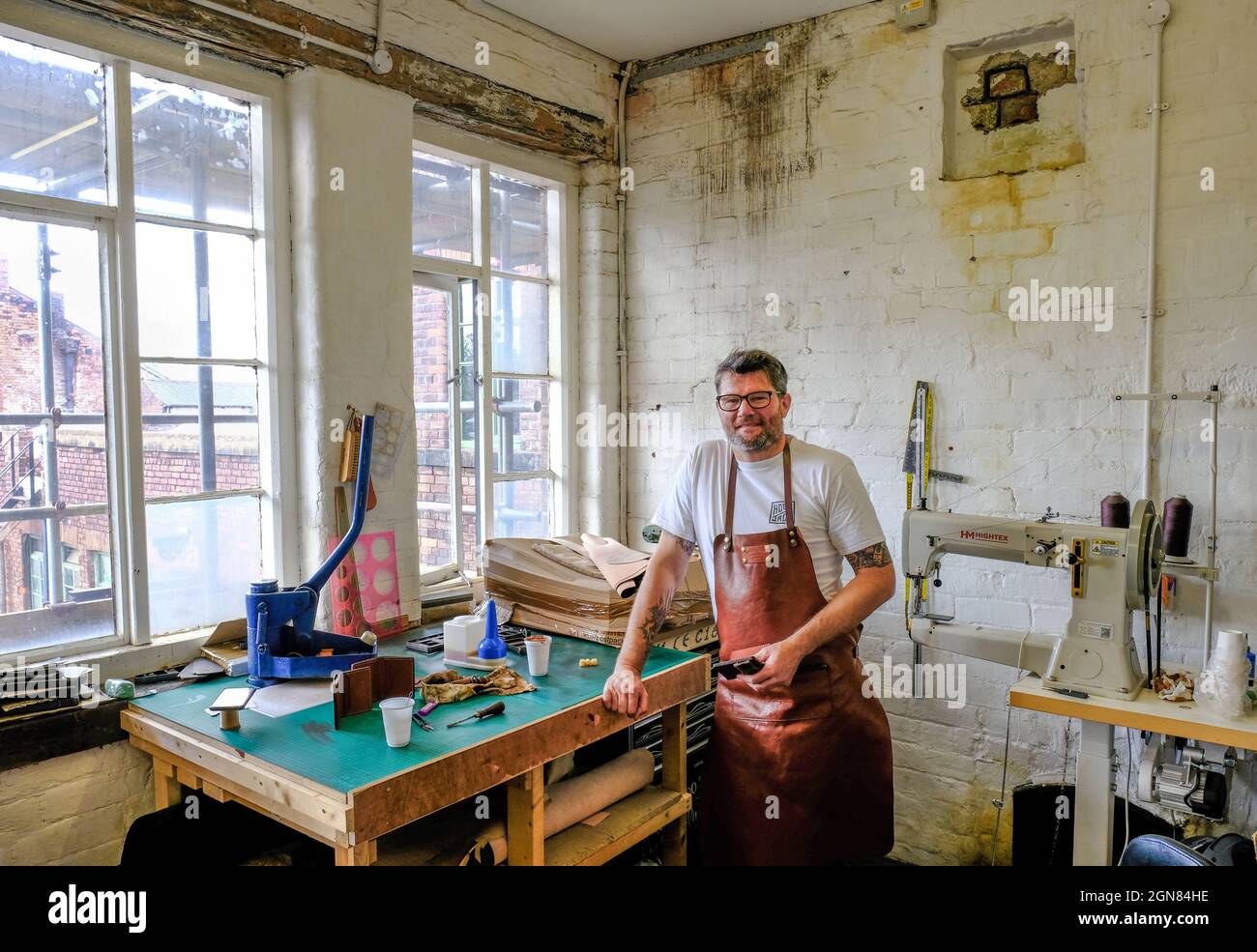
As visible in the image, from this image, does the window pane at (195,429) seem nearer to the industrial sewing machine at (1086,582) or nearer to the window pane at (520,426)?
the window pane at (520,426)

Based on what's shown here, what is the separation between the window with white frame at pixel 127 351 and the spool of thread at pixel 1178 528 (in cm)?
282

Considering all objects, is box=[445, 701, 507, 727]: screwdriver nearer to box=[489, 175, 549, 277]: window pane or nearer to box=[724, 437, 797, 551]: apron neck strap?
box=[724, 437, 797, 551]: apron neck strap

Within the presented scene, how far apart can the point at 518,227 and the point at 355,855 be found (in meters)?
2.83

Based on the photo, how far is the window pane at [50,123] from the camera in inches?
93.7

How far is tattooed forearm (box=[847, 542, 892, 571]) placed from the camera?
258 cm

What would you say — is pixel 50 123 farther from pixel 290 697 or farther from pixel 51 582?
pixel 290 697

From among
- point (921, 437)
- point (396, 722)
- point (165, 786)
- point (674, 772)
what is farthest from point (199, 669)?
point (921, 437)

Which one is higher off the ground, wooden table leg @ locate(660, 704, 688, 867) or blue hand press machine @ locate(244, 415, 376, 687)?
blue hand press machine @ locate(244, 415, 376, 687)

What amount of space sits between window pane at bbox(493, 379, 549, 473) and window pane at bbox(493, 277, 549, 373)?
9cm

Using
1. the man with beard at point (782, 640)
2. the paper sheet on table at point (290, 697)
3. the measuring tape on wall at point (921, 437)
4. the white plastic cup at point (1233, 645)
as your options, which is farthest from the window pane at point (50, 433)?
the white plastic cup at point (1233, 645)

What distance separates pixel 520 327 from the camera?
3990 millimetres

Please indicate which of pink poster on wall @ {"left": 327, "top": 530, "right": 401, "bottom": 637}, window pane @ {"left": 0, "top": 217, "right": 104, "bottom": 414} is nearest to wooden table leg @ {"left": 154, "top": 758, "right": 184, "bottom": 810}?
pink poster on wall @ {"left": 327, "top": 530, "right": 401, "bottom": 637}

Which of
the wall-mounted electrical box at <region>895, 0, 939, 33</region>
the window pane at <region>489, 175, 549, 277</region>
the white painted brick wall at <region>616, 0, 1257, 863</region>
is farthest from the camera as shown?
the window pane at <region>489, 175, 549, 277</region>
